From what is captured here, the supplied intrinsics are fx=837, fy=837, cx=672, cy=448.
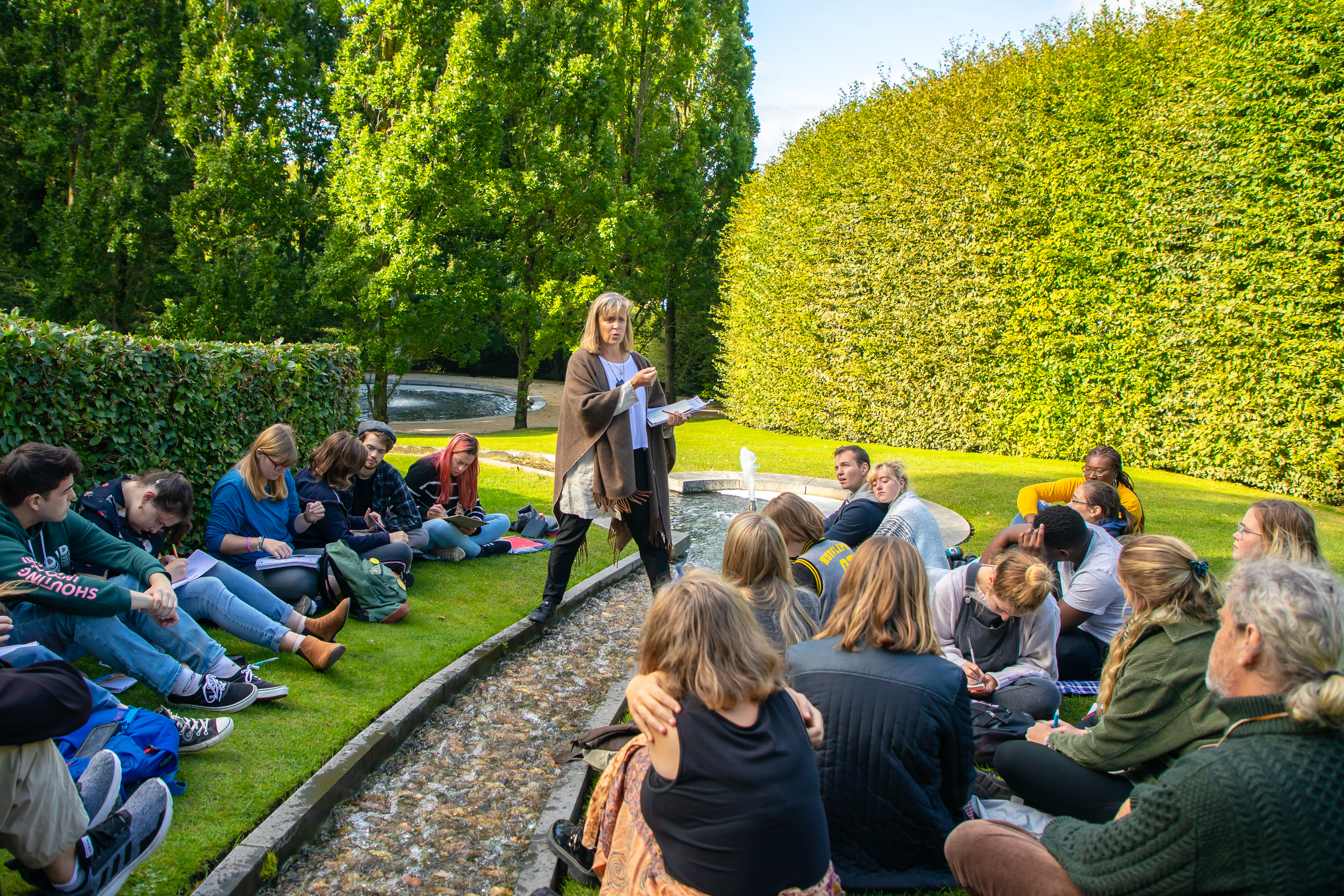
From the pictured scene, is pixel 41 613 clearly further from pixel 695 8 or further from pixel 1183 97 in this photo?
pixel 695 8

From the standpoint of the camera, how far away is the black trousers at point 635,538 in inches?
213

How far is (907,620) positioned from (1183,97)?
38.8ft

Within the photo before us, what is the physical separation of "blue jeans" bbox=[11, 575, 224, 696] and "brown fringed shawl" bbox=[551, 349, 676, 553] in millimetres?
2238

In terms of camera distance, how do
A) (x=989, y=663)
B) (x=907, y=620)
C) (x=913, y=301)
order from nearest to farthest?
1. (x=907, y=620)
2. (x=989, y=663)
3. (x=913, y=301)

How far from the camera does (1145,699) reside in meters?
2.83

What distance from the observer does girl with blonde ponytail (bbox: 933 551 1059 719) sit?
12.4 ft

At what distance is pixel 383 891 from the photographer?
288 centimetres

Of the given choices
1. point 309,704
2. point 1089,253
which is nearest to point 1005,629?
point 309,704

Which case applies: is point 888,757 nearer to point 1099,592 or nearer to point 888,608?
point 888,608

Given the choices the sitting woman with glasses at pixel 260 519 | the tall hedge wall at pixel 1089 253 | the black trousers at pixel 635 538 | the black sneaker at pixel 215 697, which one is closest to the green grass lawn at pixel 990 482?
the tall hedge wall at pixel 1089 253

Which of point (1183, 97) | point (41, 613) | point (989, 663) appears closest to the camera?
point (41, 613)

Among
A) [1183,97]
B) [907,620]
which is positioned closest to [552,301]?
[1183,97]

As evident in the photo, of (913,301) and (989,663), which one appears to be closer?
(989,663)

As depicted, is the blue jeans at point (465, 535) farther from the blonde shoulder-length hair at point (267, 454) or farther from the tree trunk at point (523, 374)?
the tree trunk at point (523, 374)
